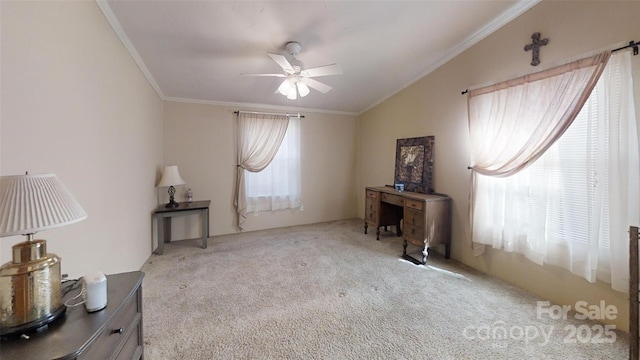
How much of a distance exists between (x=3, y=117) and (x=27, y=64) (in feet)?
1.03

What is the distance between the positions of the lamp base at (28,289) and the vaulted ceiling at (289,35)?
6.54ft

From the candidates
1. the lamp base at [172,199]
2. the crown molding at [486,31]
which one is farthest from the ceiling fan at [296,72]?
the lamp base at [172,199]

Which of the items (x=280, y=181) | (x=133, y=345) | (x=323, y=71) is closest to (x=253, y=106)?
(x=280, y=181)

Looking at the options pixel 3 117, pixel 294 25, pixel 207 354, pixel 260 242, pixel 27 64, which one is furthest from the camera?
pixel 260 242

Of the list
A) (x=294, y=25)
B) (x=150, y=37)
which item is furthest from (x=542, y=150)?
(x=150, y=37)

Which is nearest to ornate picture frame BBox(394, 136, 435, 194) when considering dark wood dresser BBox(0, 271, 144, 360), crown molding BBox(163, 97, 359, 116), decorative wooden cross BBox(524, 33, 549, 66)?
decorative wooden cross BBox(524, 33, 549, 66)

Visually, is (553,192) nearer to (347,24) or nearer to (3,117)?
(347,24)

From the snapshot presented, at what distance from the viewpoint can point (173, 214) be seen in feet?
11.0

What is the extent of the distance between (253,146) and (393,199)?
2.52m

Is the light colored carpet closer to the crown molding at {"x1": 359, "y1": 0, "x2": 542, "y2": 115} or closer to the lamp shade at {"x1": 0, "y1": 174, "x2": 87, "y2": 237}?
the lamp shade at {"x1": 0, "y1": 174, "x2": 87, "y2": 237}

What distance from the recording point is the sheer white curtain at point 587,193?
1728 mm

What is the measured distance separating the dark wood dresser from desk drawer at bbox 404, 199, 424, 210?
2850mm

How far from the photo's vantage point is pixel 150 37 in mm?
2287

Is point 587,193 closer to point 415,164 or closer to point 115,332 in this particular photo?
point 415,164
